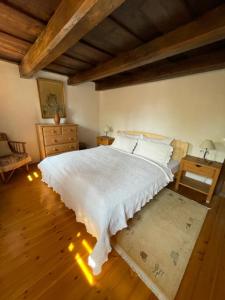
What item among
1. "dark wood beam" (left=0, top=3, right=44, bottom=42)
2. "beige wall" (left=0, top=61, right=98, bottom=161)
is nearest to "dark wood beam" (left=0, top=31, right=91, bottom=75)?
"dark wood beam" (left=0, top=3, right=44, bottom=42)

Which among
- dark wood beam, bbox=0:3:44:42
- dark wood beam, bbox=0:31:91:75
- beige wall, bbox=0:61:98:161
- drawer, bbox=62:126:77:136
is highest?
dark wood beam, bbox=0:3:44:42

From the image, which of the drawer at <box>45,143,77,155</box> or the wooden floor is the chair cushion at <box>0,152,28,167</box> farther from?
the wooden floor

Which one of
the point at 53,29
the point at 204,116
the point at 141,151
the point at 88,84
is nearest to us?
the point at 53,29

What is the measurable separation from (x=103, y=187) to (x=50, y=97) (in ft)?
9.70

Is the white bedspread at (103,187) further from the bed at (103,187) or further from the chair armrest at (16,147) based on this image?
the chair armrest at (16,147)

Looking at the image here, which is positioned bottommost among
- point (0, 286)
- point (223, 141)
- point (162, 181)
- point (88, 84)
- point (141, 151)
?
point (0, 286)

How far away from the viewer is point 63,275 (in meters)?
1.17

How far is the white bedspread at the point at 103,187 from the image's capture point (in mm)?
1238

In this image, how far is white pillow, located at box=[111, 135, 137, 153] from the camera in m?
2.86

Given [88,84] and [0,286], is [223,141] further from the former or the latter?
[88,84]

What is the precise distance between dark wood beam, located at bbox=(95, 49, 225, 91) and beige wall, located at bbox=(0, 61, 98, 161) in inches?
48.6

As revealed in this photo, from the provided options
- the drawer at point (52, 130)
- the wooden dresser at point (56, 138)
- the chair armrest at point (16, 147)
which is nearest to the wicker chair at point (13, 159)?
the chair armrest at point (16, 147)

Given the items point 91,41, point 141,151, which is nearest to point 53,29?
point 91,41

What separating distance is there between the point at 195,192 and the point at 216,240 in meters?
0.98
